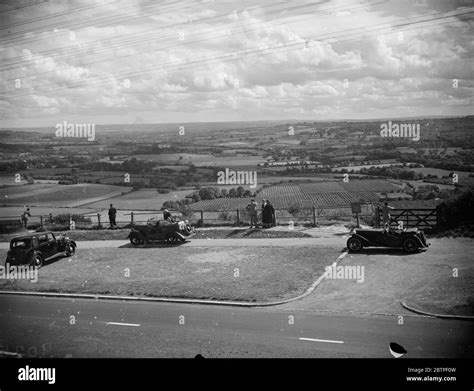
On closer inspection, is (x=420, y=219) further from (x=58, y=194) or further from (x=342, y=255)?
(x=58, y=194)

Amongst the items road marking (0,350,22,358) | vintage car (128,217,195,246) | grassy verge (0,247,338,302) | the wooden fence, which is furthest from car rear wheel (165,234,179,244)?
road marking (0,350,22,358)

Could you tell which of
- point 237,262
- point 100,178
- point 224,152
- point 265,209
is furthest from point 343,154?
point 237,262

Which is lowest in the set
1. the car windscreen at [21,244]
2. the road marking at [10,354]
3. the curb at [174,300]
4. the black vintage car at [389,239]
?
the road marking at [10,354]

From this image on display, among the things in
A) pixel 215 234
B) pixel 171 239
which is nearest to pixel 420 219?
pixel 215 234

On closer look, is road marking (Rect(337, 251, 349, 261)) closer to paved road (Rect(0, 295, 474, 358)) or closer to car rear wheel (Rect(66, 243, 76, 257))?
paved road (Rect(0, 295, 474, 358))

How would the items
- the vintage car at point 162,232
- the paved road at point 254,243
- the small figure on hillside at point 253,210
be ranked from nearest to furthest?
the paved road at point 254,243
the vintage car at point 162,232
the small figure on hillside at point 253,210

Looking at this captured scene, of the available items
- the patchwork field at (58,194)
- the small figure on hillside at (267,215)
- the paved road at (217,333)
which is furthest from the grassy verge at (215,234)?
the patchwork field at (58,194)

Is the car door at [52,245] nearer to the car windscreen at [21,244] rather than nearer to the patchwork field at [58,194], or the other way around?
the car windscreen at [21,244]
